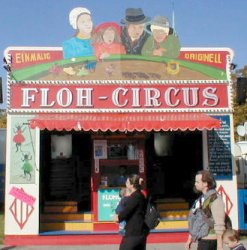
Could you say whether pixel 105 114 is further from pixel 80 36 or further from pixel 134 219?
pixel 134 219

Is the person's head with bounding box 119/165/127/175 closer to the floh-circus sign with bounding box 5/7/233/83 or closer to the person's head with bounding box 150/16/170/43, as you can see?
the floh-circus sign with bounding box 5/7/233/83

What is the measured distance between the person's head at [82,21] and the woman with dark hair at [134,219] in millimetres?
5794

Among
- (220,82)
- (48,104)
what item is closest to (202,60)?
(220,82)

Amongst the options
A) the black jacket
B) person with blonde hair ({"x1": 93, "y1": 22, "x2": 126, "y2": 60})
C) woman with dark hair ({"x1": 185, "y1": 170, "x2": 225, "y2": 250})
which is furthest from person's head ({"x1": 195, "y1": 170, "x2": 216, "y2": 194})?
person with blonde hair ({"x1": 93, "y1": 22, "x2": 126, "y2": 60})

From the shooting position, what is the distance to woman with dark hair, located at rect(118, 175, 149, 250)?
624 cm

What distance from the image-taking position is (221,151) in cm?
1139

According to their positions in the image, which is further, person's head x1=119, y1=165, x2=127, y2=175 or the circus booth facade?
person's head x1=119, y1=165, x2=127, y2=175

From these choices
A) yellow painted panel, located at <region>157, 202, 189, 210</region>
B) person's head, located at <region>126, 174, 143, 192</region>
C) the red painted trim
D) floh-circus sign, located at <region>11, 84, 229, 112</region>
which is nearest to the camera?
person's head, located at <region>126, 174, 143, 192</region>

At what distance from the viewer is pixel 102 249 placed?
10297mm

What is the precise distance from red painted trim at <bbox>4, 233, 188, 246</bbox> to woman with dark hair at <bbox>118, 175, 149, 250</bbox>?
460cm

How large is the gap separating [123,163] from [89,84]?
1911mm

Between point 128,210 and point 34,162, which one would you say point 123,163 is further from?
point 128,210

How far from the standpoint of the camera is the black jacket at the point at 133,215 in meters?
6.23

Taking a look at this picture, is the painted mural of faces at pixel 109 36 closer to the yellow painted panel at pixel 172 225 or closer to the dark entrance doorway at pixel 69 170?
the dark entrance doorway at pixel 69 170
